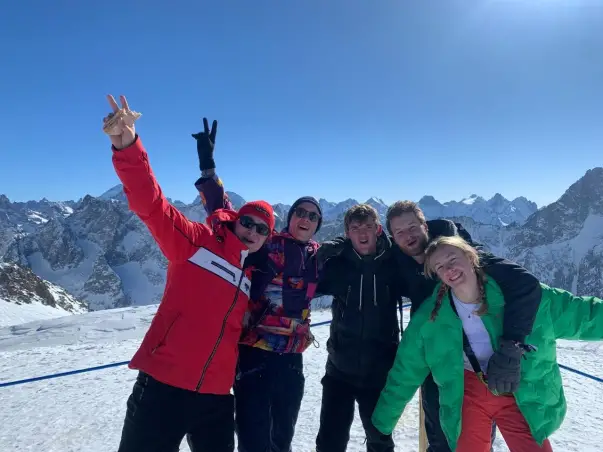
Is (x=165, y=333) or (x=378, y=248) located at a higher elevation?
(x=378, y=248)

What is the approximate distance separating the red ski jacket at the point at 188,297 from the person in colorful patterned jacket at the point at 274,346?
0.31 m

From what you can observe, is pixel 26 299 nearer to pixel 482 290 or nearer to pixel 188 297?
pixel 188 297

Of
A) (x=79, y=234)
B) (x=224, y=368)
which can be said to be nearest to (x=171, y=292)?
(x=224, y=368)

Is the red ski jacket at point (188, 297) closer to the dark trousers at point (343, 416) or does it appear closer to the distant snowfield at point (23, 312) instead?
the dark trousers at point (343, 416)

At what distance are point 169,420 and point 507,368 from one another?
273 centimetres

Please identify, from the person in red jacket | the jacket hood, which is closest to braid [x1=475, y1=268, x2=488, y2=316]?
the jacket hood

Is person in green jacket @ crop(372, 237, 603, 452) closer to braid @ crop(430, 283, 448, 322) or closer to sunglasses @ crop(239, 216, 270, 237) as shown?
braid @ crop(430, 283, 448, 322)

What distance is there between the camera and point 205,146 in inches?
213

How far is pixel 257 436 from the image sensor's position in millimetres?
3510

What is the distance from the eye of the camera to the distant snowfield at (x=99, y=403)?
5293 millimetres

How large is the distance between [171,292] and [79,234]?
20910cm

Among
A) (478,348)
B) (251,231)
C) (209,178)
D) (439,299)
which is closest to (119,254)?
(209,178)

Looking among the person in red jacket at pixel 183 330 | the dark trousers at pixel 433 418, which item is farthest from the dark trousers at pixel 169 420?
the dark trousers at pixel 433 418

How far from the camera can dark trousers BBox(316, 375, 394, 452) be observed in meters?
3.91
